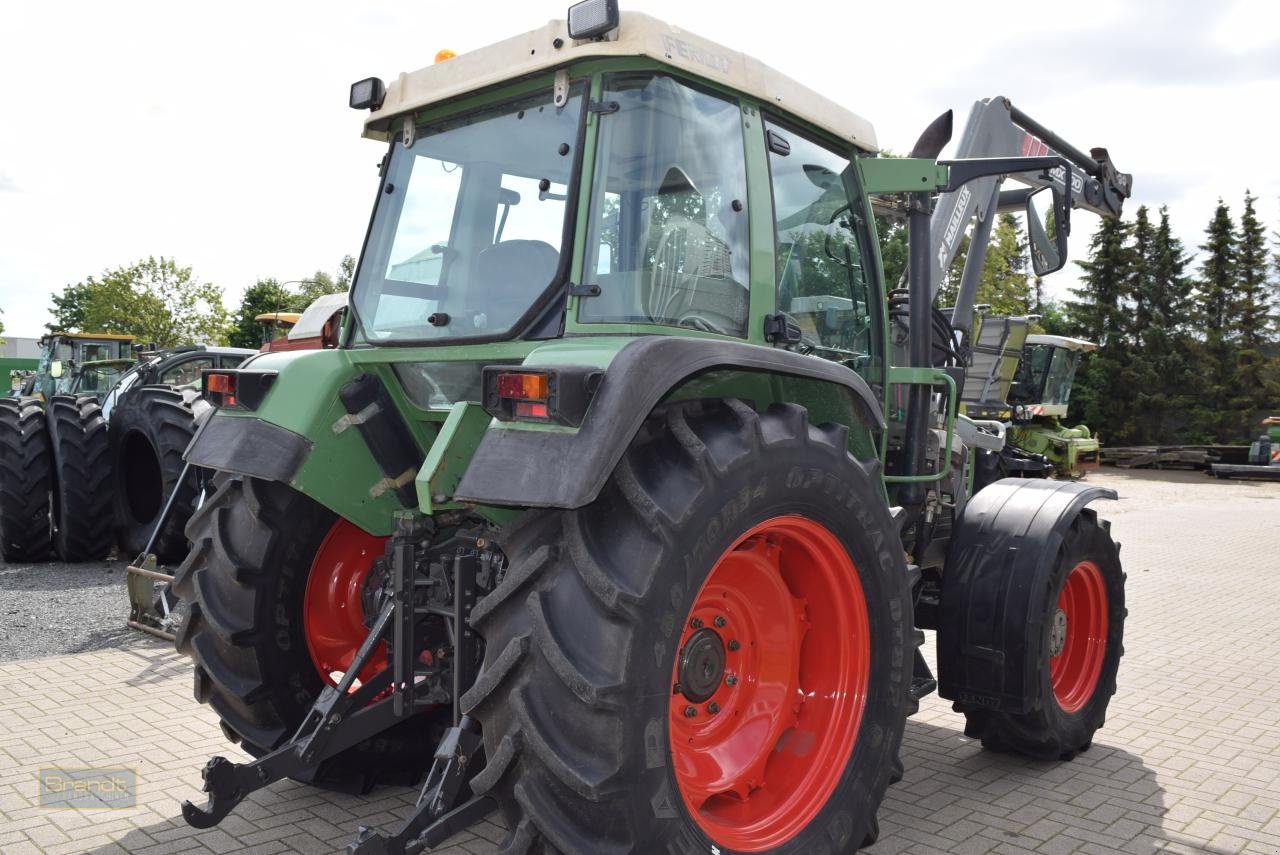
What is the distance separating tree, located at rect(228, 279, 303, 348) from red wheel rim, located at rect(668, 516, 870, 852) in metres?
54.9

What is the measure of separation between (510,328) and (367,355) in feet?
2.26

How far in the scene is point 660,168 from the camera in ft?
10.1

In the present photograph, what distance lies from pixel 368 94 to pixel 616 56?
111 centimetres

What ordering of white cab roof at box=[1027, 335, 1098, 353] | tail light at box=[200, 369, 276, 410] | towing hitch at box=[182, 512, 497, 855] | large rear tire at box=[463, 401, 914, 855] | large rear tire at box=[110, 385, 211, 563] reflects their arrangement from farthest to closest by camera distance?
white cab roof at box=[1027, 335, 1098, 353], large rear tire at box=[110, 385, 211, 563], tail light at box=[200, 369, 276, 410], towing hitch at box=[182, 512, 497, 855], large rear tire at box=[463, 401, 914, 855]

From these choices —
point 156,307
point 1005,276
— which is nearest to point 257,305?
point 156,307

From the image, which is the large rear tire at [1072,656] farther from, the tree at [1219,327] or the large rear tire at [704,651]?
the tree at [1219,327]

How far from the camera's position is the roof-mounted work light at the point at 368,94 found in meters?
3.59

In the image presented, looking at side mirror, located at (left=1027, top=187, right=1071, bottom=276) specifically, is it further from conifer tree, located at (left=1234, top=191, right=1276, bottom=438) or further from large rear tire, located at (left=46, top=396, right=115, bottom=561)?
conifer tree, located at (left=1234, top=191, right=1276, bottom=438)

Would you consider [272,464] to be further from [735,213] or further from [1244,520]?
[1244,520]

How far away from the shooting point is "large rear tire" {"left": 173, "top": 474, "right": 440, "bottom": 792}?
350 cm

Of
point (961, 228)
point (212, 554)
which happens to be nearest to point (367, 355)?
point (212, 554)

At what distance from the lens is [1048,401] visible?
78.7 feet

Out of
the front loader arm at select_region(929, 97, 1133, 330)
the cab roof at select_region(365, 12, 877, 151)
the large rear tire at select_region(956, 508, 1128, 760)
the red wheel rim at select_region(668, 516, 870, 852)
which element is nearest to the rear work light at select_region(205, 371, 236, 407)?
the cab roof at select_region(365, 12, 877, 151)

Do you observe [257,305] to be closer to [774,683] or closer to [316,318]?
[316,318]
